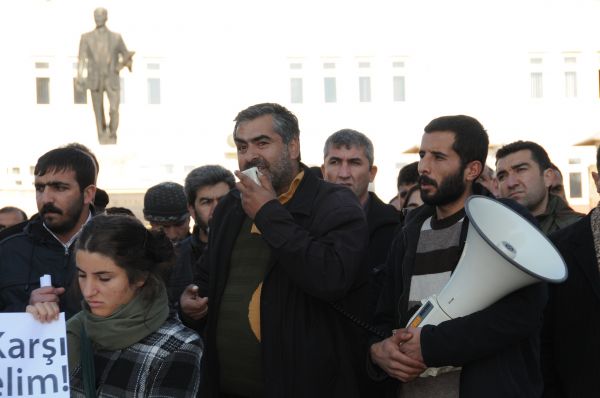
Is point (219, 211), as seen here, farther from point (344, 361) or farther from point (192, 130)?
point (192, 130)

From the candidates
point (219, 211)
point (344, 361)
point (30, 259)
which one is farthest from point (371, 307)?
point (30, 259)

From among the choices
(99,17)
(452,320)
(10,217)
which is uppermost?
(99,17)

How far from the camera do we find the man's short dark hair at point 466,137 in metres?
4.07

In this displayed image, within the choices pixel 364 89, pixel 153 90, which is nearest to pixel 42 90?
pixel 153 90

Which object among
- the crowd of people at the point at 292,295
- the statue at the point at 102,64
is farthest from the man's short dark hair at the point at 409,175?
the statue at the point at 102,64

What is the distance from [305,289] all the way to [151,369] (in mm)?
683

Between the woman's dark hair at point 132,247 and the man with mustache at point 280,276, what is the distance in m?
0.39

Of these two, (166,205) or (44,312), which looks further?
(166,205)

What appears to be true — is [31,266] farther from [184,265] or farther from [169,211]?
[169,211]

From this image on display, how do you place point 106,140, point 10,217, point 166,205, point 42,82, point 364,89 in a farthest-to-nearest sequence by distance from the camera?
point 364,89, point 42,82, point 106,140, point 10,217, point 166,205

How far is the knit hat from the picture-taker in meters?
6.54

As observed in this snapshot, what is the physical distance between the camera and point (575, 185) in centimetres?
2828

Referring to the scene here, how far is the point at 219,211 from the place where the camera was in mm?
4305

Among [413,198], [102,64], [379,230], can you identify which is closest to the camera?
[379,230]
